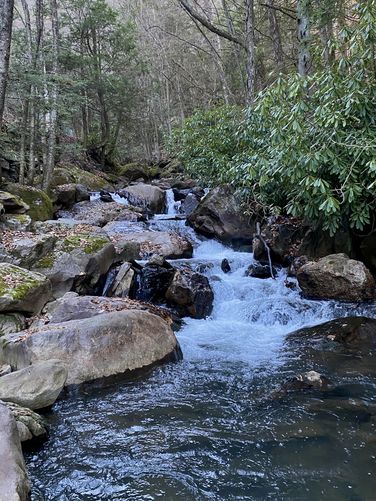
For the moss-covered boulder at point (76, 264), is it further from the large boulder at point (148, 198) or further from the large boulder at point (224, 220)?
the large boulder at point (148, 198)

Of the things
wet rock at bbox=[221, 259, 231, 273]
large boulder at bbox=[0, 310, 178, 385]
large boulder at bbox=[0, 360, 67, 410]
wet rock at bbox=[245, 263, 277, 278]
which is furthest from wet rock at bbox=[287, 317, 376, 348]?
large boulder at bbox=[0, 360, 67, 410]

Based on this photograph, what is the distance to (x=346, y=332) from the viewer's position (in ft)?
23.6

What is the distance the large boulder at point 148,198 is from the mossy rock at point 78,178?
2.32 m

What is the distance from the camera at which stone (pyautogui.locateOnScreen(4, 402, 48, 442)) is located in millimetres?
4086

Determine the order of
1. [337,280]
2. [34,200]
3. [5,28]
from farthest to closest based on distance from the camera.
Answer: [34,200] < [337,280] < [5,28]

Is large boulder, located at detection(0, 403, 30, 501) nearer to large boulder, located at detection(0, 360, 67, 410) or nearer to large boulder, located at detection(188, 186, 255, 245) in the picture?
large boulder, located at detection(0, 360, 67, 410)

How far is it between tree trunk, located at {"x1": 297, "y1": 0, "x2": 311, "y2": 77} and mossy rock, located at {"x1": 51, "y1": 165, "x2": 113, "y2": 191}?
418 inches

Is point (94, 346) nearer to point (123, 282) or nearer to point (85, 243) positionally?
point (123, 282)

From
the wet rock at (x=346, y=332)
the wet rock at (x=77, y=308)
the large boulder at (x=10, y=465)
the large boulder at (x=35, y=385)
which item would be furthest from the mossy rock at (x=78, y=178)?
the large boulder at (x=10, y=465)

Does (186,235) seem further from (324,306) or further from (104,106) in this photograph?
A: (104,106)

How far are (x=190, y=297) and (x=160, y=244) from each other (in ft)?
10.6

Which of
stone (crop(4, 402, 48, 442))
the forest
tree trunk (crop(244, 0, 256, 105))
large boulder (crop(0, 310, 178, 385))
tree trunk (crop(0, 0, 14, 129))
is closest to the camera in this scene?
Result: the forest

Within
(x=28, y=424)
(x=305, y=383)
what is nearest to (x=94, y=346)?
(x=28, y=424)

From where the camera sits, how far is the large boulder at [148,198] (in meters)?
17.2
